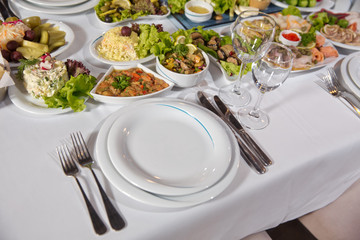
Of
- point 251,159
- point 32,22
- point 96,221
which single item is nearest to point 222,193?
point 251,159

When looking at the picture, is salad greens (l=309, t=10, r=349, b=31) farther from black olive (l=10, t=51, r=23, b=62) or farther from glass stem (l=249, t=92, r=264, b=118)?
black olive (l=10, t=51, r=23, b=62)

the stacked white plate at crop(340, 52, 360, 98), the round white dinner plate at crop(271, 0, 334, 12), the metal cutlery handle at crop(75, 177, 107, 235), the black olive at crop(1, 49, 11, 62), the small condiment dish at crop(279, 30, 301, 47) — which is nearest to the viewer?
the metal cutlery handle at crop(75, 177, 107, 235)

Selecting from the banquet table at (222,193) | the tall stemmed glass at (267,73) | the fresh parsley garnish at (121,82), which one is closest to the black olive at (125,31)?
the banquet table at (222,193)

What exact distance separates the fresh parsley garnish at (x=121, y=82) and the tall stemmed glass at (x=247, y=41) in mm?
420

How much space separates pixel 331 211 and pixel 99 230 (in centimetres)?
107

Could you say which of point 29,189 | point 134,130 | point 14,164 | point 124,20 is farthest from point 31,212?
point 124,20

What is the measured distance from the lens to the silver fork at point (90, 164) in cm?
76

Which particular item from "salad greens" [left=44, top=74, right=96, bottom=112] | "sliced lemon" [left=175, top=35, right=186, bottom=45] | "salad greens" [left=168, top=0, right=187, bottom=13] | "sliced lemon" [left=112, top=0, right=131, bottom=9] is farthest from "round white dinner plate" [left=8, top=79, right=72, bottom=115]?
"salad greens" [left=168, top=0, right=187, bottom=13]

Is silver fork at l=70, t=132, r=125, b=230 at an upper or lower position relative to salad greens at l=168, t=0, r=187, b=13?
lower

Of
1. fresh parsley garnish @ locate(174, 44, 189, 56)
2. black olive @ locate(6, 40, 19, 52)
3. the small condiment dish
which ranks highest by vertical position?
fresh parsley garnish @ locate(174, 44, 189, 56)

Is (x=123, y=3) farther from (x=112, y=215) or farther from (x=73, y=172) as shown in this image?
(x=112, y=215)

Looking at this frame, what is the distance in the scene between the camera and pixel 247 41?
1098 mm

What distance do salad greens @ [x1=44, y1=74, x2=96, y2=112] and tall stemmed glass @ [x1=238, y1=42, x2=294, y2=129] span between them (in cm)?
64

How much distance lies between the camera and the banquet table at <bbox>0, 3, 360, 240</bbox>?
782 millimetres
